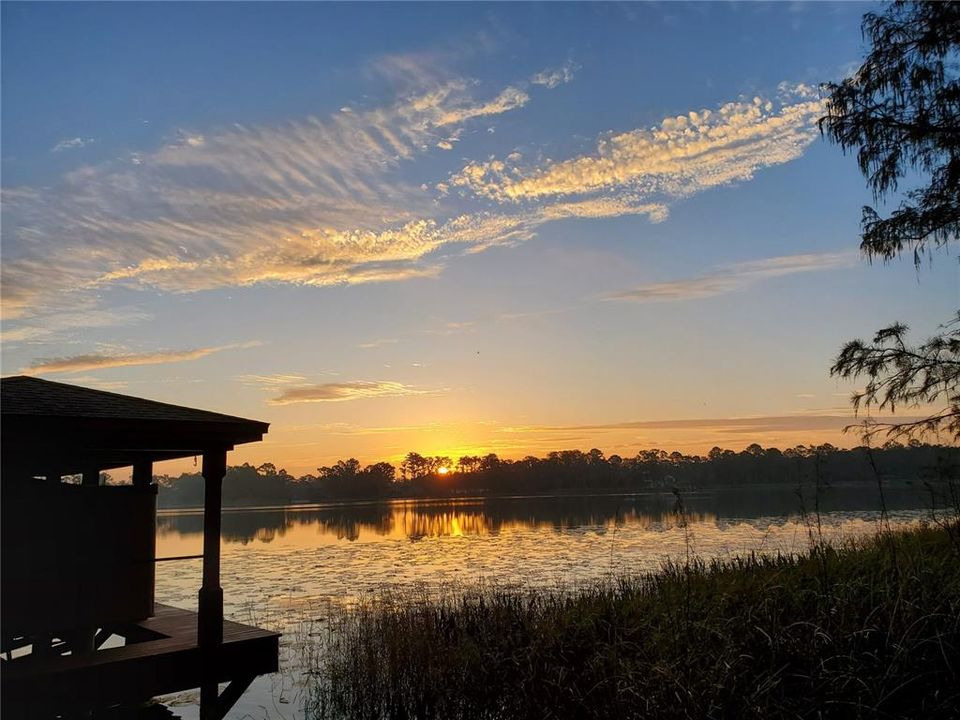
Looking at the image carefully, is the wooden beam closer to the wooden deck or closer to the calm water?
the wooden deck

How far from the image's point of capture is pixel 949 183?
36.0 feet

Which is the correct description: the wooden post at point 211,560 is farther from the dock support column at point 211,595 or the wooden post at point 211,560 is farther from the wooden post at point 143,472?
the wooden post at point 143,472

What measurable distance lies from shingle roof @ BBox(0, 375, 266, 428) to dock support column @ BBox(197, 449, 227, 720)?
2.12 ft

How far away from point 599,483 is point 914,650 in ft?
381

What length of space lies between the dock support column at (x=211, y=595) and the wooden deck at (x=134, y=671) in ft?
0.11

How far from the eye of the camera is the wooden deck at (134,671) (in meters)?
7.07

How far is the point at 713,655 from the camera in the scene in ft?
20.5

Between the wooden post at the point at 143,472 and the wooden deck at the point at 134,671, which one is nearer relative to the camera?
the wooden deck at the point at 134,671

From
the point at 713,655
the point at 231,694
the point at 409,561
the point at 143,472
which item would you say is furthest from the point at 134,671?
the point at 409,561

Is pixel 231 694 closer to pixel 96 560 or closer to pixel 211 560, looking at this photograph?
pixel 211 560

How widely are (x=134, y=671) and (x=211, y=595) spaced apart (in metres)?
1.08

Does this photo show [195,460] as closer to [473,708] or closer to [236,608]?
[473,708]

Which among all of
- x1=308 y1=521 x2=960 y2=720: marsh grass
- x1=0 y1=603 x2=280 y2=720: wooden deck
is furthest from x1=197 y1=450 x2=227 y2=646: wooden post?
x1=308 y1=521 x2=960 y2=720: marsh grass

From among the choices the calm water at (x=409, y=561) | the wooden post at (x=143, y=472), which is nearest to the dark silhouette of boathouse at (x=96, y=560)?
the wooden post at (x=143, y=472)
